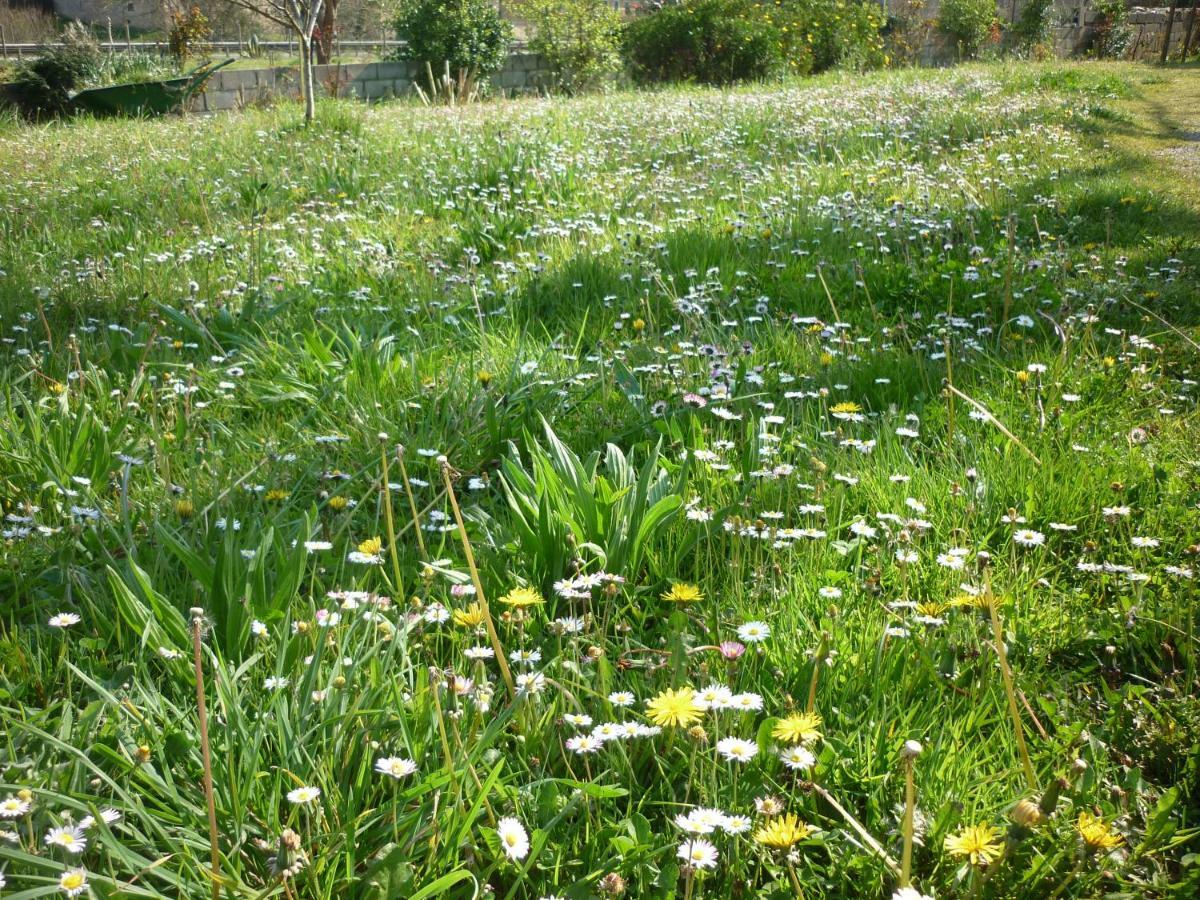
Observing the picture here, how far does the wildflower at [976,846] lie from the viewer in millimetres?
1364

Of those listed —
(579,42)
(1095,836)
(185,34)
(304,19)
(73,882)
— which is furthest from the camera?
(185,34)

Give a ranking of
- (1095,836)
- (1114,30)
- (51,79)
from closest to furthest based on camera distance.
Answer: (1095,836)
(51,79)
(1114,30)

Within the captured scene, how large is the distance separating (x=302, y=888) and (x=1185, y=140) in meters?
10.7

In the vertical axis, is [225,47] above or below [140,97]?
above

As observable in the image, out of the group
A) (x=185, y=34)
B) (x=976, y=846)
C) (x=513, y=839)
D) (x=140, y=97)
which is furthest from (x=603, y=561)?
(x=185, y=34)

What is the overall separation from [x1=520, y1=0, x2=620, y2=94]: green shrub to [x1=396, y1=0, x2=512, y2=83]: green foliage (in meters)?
1.13

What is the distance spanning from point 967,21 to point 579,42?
12455 millimetres

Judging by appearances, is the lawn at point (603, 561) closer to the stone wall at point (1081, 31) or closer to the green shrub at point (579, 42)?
the green shrub at point (579, 42)

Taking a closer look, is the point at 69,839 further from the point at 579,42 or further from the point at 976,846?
the point at 579,42

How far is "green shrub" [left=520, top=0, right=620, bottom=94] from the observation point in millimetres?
18984

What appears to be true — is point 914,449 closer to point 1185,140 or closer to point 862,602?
point 862,602

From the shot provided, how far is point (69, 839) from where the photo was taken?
1283 mm

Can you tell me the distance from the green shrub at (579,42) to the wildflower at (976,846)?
62.3ft

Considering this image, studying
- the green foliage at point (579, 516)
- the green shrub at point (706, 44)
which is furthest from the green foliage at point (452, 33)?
the green foliage at point (579, 516)
